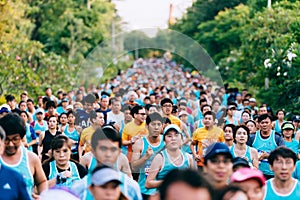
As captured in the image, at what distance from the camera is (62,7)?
1490 inches

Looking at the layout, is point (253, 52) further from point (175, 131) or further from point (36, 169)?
point (36, 169)

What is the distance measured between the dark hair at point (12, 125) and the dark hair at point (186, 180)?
284 centimetres

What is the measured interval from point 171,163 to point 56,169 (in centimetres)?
137

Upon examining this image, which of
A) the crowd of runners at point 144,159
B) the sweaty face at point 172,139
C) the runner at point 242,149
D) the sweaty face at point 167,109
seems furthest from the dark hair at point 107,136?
the sweaty face at point 167,109

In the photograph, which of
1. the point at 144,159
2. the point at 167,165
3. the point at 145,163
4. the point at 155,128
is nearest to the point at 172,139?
Result: the point at 167,165

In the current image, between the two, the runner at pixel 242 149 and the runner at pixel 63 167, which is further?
the runner at pixel 242 149

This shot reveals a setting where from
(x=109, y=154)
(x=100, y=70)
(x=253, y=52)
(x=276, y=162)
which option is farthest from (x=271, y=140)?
(x=100, y=70)

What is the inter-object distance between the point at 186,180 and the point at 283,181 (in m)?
3.33

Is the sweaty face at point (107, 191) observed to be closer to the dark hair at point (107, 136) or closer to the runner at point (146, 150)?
the dark hair at point (107, 136)

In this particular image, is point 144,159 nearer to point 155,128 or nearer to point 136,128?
point 155,128

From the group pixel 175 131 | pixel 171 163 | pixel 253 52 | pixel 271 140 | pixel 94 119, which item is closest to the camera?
pixel 171 163

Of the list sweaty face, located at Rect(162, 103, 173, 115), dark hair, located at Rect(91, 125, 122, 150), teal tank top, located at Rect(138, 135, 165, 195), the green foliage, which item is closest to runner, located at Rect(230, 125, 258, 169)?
teal tank top, located at Rect(138, 135, 165, 195)

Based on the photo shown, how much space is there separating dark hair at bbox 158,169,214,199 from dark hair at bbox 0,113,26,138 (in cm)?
284

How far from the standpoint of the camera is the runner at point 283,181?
7.14 meters
